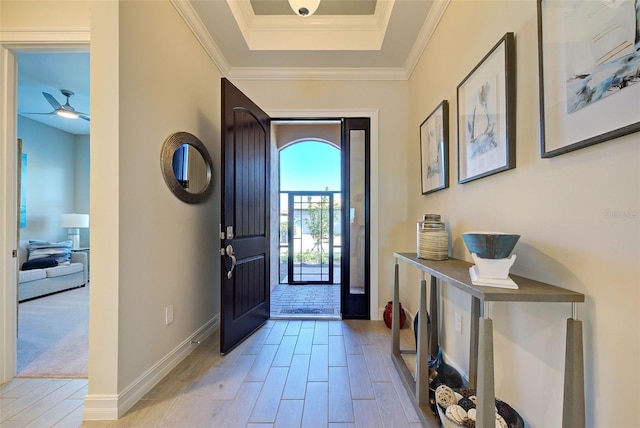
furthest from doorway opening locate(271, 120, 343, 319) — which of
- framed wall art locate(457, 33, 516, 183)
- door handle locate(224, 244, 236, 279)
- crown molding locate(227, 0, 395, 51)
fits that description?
framed wall art locate(457, 33, 516, 183)

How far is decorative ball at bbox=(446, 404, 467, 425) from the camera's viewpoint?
1.20m

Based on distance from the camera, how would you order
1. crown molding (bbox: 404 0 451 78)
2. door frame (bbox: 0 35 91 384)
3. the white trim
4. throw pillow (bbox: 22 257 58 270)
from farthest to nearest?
throw pillow (bbox: 22 257 58 270), the white trim, crown molding (bbox: 404 0 451 78), door frame (bbox: 0 35 91 384)

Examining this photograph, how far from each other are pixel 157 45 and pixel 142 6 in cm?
21

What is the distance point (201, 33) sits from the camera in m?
2.38

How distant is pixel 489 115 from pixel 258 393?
2121 mm

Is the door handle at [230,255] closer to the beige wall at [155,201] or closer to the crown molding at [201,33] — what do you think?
the beige wall at [155,201]

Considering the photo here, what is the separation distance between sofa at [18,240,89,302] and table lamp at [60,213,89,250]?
322 mm

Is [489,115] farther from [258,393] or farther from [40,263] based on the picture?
[40,263]

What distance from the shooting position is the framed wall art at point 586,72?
741 millimetres

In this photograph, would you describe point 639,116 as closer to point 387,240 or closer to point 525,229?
point 525,229

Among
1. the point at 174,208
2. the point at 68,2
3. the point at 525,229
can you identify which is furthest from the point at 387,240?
the point at 68,2

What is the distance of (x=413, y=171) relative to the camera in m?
2.81

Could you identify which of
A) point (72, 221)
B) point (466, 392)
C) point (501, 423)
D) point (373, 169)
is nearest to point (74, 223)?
point (72, 221)

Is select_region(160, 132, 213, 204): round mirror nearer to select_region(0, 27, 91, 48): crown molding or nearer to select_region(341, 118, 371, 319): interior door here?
select_region(0, 27, 91, 48): crown molding
